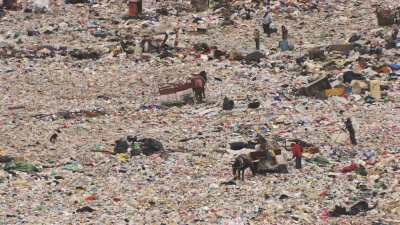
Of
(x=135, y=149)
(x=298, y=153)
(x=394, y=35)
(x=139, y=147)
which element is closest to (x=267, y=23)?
(x=394, y=35)

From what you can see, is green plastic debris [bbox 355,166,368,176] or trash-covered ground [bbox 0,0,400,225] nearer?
trash-covered ground [bbox 0,0,400,225]

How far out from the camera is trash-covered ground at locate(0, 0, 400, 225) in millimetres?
10156

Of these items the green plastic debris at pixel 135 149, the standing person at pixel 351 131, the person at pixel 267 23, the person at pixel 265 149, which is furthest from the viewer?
the person at pixel 267 23

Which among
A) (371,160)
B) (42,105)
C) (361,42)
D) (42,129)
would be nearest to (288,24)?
(361,42)

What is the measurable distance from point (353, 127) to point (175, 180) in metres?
3.31

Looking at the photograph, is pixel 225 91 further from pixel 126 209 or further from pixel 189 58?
pixel 126 209

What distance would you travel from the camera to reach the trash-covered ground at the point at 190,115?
1016 centimetres

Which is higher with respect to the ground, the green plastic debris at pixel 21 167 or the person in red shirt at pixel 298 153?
the person in red shirt at pixel 298 153

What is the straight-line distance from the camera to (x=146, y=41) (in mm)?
19906

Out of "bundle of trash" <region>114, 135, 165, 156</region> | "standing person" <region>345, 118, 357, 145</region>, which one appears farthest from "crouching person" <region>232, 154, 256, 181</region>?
"standing person" <region>345, 118, 357, 145</region>

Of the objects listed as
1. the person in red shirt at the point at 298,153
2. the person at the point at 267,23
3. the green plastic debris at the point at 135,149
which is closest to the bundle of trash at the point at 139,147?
the green plastic debris at the point at 135,149

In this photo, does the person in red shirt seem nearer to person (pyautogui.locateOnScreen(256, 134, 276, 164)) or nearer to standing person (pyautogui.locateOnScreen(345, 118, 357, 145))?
person (pyautogui.locateOnScreen(256, 134, 276, 164))

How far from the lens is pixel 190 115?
1501 centimetres

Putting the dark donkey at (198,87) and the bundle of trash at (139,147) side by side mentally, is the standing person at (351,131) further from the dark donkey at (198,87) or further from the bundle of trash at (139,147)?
the dark donkey at (198,87)
